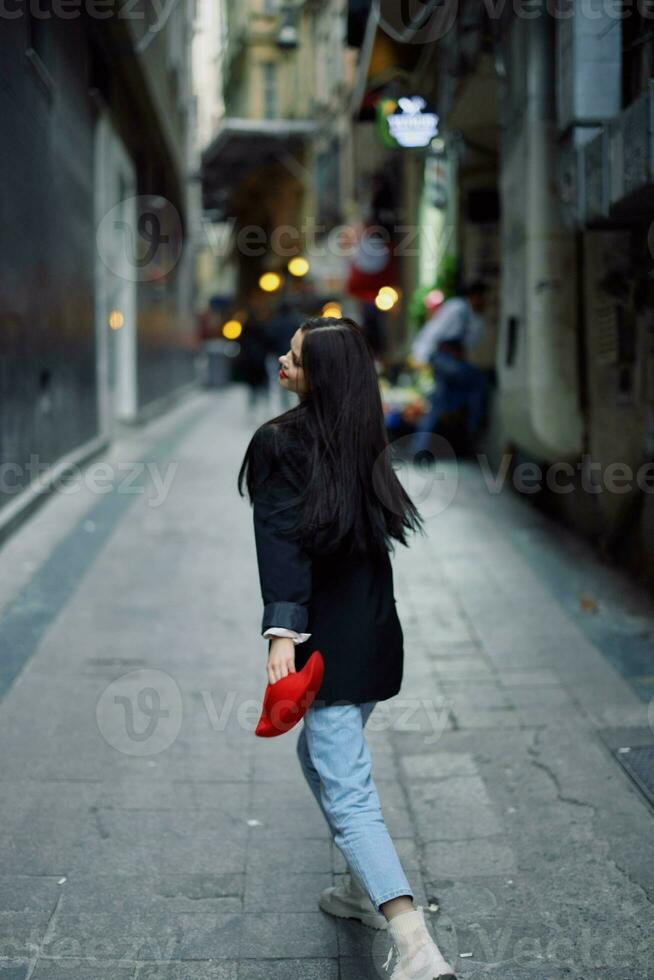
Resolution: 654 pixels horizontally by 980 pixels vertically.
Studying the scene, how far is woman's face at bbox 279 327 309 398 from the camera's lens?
313 cm

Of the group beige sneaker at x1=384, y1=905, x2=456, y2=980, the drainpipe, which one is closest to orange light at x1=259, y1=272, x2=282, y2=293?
the drainpipe

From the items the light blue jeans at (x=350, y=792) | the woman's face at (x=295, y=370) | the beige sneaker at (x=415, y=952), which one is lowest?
the beige sneaker at (x=415, y=952)

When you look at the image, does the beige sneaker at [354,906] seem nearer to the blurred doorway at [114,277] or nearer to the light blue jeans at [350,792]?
the light blue jeans at [350,792]

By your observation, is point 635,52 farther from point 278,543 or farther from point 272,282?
point 272,282

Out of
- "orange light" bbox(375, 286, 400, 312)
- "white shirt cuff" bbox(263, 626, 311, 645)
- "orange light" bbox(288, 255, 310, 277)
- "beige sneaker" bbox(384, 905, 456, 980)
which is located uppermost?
Result: "orange light" bbox(288, 255, 310, 277)

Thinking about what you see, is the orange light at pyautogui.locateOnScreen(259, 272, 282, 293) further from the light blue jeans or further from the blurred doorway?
the light blue jeans

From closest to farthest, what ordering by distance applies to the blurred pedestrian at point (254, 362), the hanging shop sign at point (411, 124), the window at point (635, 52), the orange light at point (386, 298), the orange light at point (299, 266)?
the window at point (635, 52)
the hanging shop sign at point (411, 124)
the blurred pedestrian at point (254, 362)
the orange light at point (386, 298)
the orange light at point (299, 266)

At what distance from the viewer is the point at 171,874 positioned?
12.1 feet

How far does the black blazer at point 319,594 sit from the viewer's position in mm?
3064

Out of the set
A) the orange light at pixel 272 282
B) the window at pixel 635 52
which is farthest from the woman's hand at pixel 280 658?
the orange light at pixel 272 282

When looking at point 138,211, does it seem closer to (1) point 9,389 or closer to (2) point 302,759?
(1) point 9,389

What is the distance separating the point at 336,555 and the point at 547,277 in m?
5.66

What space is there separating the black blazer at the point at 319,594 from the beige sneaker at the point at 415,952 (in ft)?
1.82

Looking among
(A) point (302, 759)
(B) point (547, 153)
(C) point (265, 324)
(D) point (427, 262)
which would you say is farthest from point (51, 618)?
(C) point (265, 324)
